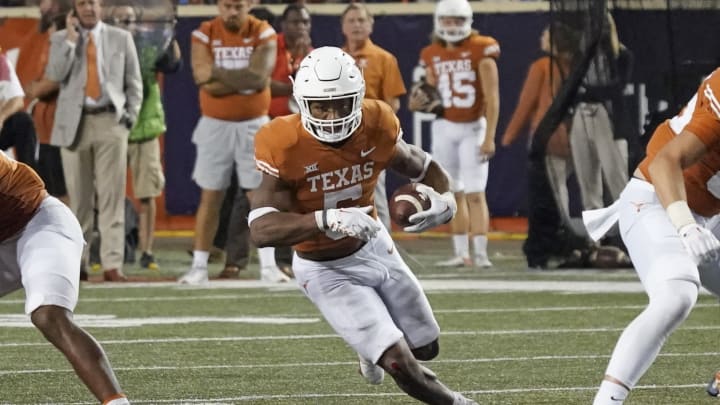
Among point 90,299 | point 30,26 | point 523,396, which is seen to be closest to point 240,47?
point 90,299

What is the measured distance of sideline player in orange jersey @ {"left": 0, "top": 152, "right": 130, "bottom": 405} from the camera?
5246 millimetres

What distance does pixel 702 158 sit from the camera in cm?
545

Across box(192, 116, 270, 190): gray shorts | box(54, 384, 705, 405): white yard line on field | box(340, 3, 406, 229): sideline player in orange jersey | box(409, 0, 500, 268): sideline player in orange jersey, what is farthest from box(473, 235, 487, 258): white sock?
box(54, 384, 705, 405): white yard line on field

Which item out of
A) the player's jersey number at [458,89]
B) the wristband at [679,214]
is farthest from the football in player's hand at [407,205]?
the player's jersey number at [458,89]

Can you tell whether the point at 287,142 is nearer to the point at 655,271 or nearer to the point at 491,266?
the point at 655,271

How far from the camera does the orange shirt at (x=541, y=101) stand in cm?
1152

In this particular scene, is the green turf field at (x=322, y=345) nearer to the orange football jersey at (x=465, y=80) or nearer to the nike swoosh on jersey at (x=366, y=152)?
the nike swoosh on jersey at (x=366, y=152)

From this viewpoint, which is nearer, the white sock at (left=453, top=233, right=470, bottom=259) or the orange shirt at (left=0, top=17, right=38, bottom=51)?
the white sock at (left=453, top=233, right=470, bottom=259)

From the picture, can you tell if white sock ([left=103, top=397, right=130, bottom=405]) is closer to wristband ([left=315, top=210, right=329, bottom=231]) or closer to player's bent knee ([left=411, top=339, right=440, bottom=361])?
wristband ([left=315, top=210, right=329, bottom=231])

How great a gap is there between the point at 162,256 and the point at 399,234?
2030mm

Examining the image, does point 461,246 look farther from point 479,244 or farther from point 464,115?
point 464,115

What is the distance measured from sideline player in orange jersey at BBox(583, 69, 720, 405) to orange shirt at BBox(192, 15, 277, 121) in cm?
532

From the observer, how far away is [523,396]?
20.2ft

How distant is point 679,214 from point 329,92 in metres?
1.21
